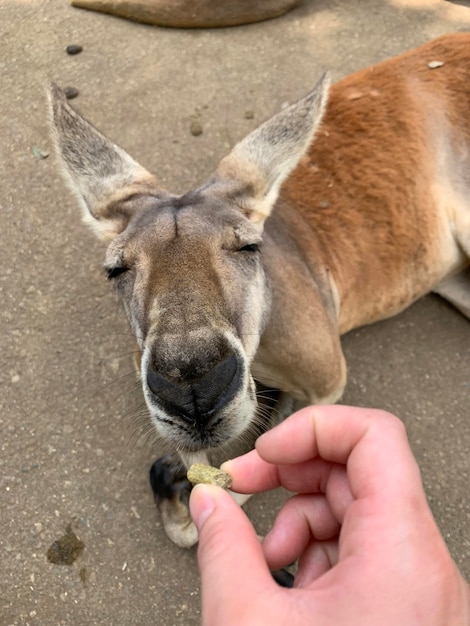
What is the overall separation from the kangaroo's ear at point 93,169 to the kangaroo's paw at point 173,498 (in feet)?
3.83

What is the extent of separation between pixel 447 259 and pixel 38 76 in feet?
11.5

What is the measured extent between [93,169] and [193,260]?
0.98m

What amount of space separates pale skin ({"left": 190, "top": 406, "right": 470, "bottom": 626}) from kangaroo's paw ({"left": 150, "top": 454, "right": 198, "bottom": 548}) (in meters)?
1.43

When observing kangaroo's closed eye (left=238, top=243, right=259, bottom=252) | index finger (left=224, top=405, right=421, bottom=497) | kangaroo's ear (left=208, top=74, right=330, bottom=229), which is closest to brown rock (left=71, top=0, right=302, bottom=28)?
kangaroo's ear (left=208, top=74, right=330, bottom=229)

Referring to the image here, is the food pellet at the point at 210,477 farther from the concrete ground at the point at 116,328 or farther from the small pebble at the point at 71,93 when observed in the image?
the small pebble at the point at 71,93

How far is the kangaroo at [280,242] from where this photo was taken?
193 cm

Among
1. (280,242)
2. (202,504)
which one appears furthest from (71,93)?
(202,504)

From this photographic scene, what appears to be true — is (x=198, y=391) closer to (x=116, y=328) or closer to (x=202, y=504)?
Result: (x=202, y=504)

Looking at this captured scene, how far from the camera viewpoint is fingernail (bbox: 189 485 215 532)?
1.44 m

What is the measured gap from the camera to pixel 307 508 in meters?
1.76

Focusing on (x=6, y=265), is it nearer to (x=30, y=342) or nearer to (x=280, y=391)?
(x=30, y=342)

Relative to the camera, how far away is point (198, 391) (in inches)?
71.6

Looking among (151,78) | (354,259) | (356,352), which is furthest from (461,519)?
(151,78)

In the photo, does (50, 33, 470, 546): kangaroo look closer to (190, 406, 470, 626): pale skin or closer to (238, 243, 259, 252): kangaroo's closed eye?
(238, 243, 259, 252): kangaroo's closed eye
